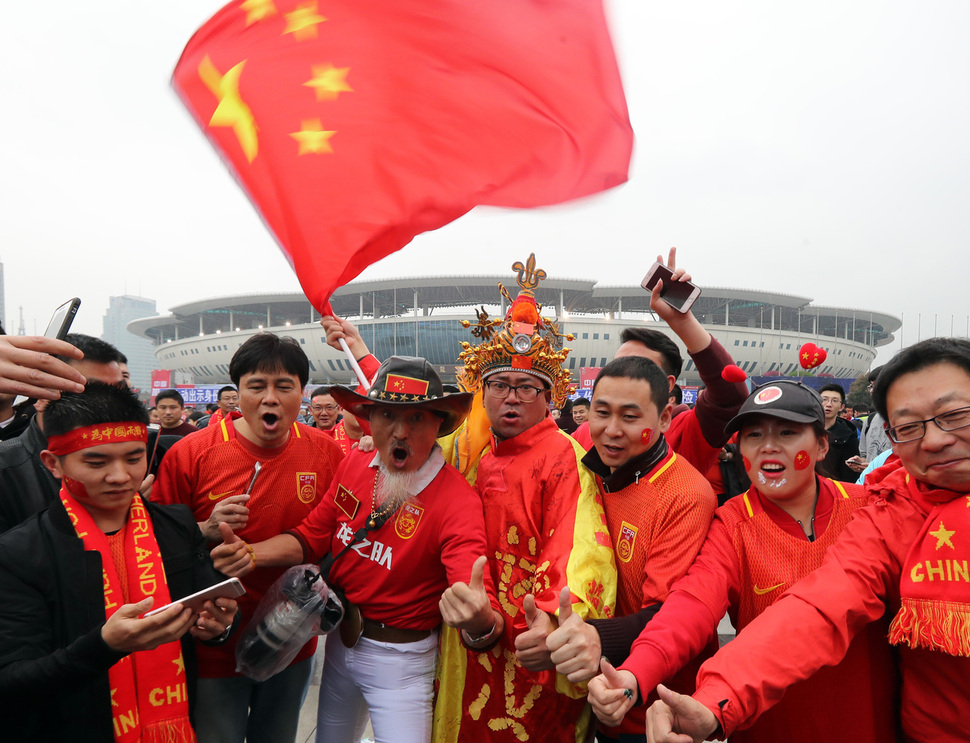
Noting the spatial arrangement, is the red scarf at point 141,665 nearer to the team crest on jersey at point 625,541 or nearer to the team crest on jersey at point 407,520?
the team crest on jersey at point 407,520

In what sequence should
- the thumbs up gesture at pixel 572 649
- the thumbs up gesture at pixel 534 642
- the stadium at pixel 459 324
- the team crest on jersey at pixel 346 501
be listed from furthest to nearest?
the stadium at pixel 459 324 < the team crest on jersey at pixel 346 501 < the thumbs up gesture at pixel 534 642 < the thumbs up gesture at pixel 572 649

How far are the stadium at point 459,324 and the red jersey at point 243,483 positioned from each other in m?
41.9

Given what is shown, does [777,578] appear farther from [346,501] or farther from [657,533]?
[346,501]

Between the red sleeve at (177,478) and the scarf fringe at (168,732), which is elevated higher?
the red sleeve at (177,478)

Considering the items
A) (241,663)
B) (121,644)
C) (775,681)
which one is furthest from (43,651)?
(775,681)

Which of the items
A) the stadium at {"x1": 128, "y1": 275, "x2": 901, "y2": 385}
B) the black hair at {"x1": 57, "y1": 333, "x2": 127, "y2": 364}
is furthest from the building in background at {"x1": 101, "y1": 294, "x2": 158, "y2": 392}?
the black hair at {"x1": 57, "y1": 333, "x2": 127, "y2": 364}

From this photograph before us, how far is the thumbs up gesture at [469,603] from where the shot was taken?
6.16 feet

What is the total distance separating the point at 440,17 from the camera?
10.4 feet

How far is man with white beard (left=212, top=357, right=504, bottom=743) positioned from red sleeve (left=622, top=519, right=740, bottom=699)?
2.40 feet

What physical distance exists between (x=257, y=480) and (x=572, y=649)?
164 centimetres

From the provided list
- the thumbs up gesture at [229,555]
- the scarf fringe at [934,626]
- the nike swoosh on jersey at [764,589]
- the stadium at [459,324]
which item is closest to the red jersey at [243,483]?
Result: the thumbs up gesture at [229,555]

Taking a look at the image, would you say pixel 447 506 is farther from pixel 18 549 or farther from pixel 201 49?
pixel 201 49

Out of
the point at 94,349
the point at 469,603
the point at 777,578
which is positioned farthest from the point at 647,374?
the point at 94,349

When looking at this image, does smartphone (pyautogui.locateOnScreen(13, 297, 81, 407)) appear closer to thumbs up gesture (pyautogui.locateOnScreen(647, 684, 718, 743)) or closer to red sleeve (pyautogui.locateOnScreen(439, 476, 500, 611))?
red sleeve (pyautogui.locateOnScreen(439, 476, 500, 611))
